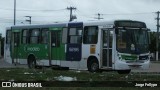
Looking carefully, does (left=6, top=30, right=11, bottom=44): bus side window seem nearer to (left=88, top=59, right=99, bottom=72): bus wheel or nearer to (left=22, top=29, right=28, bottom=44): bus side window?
(left=22, top=29, right=28, bottom=44): bus side window

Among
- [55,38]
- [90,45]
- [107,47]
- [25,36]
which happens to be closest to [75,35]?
[90,45]

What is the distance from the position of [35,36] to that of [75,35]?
4.40m

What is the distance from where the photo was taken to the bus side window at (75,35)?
1038 inches

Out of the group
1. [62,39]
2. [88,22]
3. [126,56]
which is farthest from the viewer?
[62,39]

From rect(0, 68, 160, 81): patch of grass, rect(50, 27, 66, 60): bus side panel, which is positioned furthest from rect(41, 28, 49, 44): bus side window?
rect(0, 68, 160, 81): patch of grass

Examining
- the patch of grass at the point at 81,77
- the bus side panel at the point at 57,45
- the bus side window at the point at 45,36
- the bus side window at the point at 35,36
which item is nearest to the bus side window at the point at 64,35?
the bus side panel at the point at 57,45

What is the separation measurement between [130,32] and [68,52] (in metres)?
4.44

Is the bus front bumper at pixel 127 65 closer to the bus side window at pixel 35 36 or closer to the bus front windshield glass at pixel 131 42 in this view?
the bus front windshield glass at pixel 131 42

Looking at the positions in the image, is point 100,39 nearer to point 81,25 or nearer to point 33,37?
point 81,25

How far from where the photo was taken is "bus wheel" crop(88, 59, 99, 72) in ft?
81.7

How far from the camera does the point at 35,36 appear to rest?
30.4 m

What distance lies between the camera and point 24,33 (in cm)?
3142

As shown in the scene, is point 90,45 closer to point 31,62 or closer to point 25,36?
point 31,62

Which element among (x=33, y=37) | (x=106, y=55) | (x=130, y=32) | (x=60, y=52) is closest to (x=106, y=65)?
(x=106, y=55)
